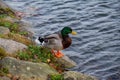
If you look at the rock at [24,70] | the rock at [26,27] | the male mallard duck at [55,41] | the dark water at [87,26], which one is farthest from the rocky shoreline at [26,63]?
the dark water at [87,26]

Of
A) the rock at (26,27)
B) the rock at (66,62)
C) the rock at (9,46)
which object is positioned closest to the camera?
the rock at (9,46)

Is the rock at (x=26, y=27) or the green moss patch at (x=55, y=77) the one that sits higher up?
the green moss patch at (x=55, y=77)

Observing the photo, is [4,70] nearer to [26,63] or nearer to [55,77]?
[26,63]

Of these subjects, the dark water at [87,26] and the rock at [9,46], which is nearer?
the rock at [9,46]

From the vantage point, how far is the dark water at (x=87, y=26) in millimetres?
13961

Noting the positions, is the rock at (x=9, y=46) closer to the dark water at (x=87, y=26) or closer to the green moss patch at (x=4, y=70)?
the green moss patch at (x=4, y=70)

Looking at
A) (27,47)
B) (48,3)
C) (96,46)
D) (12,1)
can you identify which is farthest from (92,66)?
(12,1)

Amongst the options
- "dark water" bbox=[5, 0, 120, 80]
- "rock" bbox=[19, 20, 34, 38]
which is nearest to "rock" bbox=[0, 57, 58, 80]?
"dark water" bbox=[5, 0, 120, 80]

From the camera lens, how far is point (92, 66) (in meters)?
13.8

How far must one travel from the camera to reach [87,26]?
18.2 meters

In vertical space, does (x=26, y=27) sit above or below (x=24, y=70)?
below

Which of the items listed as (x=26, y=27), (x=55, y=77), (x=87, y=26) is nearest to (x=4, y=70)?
(x=55, y=77)

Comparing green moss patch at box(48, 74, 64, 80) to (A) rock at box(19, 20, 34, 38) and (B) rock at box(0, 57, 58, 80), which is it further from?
(A) rock at box(19, 20, 34, 38)

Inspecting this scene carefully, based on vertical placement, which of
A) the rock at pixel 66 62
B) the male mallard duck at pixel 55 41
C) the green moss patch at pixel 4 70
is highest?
the green moss patch at pixel 4 70
